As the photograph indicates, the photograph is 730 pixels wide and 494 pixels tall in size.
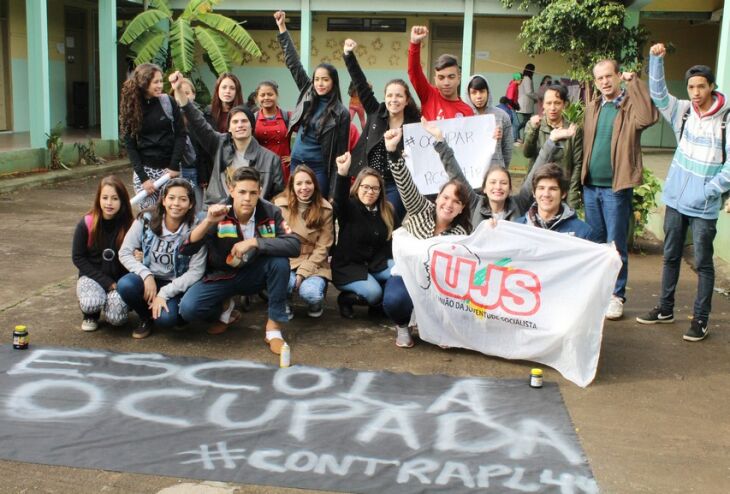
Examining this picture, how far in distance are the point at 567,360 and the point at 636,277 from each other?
3060 millimetres

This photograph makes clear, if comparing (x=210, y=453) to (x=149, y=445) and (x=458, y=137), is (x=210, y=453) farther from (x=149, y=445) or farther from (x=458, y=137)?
(x=458, y=137)

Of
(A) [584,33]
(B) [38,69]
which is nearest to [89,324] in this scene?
(B) [38,69]

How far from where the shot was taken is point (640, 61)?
51.9 feet

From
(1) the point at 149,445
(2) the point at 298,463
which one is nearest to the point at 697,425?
(2) the point at 298,463

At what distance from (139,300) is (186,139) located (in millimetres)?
1799

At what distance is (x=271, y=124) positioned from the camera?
6.33 meters

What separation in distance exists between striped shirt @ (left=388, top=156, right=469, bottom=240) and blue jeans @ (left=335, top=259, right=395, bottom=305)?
0.46 meters

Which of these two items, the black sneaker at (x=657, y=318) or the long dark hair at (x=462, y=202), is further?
the black sneaker at (x=657, y=318)

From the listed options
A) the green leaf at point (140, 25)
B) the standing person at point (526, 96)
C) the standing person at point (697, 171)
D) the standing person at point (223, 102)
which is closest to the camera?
the standing person at point (697, 171)

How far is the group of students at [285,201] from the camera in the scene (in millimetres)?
5129

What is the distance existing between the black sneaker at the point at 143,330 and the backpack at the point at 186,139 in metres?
1.68

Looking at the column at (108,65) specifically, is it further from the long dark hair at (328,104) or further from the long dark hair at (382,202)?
the long dark hair at (382,202)

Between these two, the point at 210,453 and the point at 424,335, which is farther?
the point at 424,335

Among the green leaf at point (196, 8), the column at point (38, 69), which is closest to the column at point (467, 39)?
the green leaf at point (196, 8)
